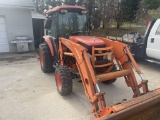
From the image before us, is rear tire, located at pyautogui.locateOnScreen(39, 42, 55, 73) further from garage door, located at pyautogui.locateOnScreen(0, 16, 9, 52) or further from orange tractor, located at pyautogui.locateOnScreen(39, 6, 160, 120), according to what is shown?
garage door, located at pyautogui.locateOnScreen(0, 16, 9, 52)

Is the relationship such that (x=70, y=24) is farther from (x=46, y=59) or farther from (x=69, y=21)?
(x=46, y=59)

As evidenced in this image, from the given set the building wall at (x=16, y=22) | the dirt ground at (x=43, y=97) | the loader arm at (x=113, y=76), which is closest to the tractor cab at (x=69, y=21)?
the loader arm at (x=113, y=76)

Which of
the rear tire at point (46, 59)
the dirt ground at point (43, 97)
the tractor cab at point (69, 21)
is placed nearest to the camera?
the dirt ground at point (43, 97)

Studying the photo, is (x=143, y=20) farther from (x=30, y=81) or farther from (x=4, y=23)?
(x=30, y=81)

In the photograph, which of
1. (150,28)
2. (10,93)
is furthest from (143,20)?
(10,93)

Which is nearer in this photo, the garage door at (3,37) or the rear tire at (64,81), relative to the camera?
the rear tire at (64,81)

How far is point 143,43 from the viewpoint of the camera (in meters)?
7.10

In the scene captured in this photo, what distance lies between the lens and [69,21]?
5.34 meters

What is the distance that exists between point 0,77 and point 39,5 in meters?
17.0

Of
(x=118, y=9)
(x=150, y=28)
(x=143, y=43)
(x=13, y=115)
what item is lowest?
(x=13, y=115)

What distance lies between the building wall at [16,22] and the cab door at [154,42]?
7923 millimetres

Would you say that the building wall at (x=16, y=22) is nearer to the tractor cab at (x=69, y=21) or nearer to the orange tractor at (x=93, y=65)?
the orange tractor at (x=93, y=65)

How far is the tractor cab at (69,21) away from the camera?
5.24m

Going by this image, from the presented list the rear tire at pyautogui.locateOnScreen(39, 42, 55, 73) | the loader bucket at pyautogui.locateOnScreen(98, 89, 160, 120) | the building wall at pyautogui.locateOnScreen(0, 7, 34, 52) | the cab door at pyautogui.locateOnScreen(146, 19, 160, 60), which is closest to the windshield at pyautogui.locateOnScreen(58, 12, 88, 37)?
the rear tire at pyautogui.locateOnScreen(39, 42, 55, 73)
